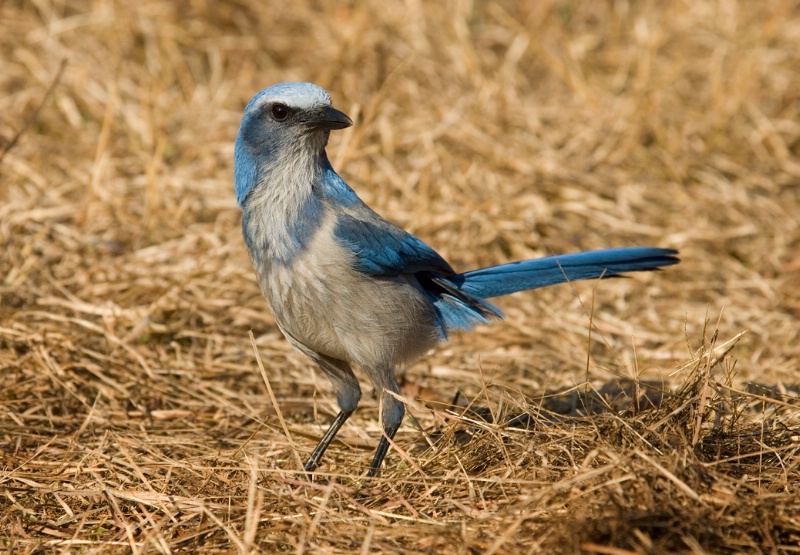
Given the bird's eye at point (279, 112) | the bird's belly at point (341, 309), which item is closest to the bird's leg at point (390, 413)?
the bird's belly at point (341, 309)

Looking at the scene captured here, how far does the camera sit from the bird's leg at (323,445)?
12.5 feet

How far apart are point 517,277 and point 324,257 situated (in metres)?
0.98

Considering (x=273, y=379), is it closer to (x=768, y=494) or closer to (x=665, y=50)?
(x=768, y=494)

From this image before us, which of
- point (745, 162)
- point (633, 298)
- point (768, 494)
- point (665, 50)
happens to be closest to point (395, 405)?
point (768, 494)

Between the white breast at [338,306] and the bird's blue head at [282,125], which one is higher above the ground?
the bird's blue head at [282,125]

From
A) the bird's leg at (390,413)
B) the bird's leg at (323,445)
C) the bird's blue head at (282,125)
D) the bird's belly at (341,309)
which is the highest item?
the bird's blue head at (282,125)

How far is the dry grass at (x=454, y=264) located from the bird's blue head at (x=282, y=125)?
1.06 metres

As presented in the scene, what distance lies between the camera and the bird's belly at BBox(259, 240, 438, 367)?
3.55 meters

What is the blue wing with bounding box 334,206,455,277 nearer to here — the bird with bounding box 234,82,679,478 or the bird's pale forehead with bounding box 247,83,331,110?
the bird with bounding box 234,82,679,478

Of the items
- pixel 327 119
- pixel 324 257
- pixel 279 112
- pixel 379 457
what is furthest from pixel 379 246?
pixel 379 457

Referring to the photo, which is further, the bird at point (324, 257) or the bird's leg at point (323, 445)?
the bird's leg at point (323, 445)

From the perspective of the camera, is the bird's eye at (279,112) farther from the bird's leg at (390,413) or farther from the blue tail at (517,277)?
the bird's leg at (390,413)

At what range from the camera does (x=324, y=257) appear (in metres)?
3.54

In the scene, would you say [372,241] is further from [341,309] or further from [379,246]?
[341,309]
